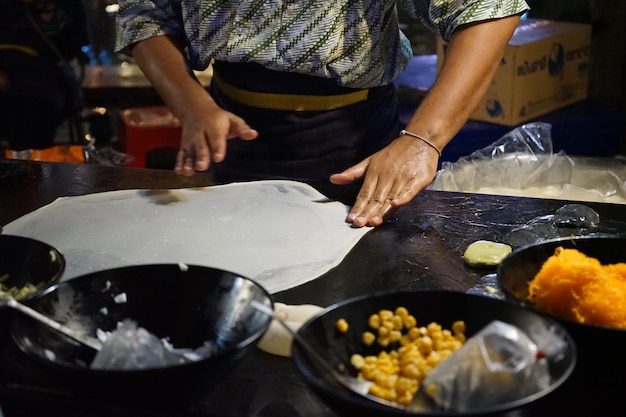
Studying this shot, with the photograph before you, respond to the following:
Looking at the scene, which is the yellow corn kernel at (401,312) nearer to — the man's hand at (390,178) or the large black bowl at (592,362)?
the large black bowl at (592,362)

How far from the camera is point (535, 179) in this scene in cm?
247

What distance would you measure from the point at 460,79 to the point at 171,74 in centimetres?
71

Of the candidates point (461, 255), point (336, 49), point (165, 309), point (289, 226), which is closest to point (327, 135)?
point (336, 49)

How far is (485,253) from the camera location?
144 centimetres

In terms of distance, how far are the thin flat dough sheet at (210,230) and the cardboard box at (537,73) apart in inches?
59.0

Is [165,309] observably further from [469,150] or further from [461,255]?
[469,150]

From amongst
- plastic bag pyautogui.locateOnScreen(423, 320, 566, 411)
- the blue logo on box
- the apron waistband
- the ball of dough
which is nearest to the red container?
the blue logo on box

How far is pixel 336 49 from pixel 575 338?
3.49 feet

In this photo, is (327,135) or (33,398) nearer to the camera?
(33,398)

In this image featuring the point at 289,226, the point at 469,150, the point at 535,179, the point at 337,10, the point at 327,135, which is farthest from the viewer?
the point at 469,150

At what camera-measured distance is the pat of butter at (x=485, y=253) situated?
1417 millimetres

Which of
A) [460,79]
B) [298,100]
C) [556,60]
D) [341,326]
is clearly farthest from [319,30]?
[556,60]

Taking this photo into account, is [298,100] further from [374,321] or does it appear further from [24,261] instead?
[374,321]

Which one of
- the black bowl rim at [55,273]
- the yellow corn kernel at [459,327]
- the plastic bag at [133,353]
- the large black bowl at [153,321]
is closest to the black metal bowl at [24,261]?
the black bowl rim at [55,273]
